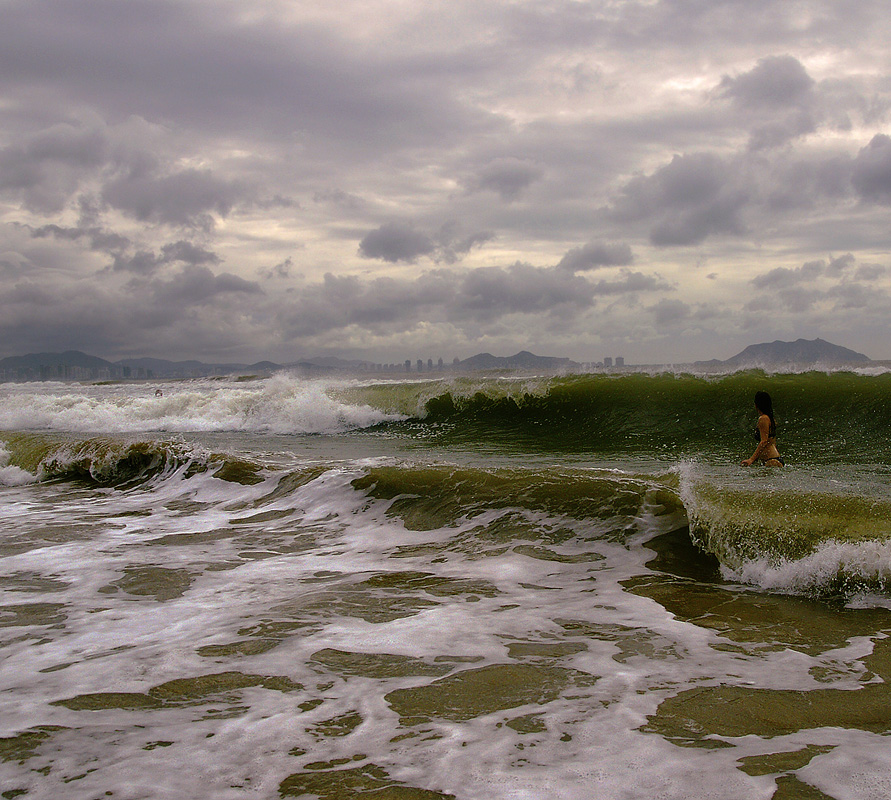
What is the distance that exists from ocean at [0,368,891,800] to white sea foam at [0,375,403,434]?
8.31 metres

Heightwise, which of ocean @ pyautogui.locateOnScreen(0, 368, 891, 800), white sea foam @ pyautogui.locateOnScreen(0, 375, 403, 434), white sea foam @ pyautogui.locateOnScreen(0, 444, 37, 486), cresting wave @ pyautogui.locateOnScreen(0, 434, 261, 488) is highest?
white sea foam @ pyautogui.locateOnScreen(0, 375, 403, 434)

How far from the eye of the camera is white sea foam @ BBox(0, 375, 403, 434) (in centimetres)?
1895

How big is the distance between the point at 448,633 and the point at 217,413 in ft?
59.5

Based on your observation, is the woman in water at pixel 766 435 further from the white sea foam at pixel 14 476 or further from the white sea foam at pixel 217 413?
the white sea foam at pixel 14 476

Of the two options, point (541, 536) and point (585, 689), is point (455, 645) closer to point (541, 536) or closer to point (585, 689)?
point (585, 689)

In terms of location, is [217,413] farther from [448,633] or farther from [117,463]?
[448,633]

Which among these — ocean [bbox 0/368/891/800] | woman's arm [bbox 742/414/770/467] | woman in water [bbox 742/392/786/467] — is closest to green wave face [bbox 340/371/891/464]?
woman in water [bbox 742/392/786/467]

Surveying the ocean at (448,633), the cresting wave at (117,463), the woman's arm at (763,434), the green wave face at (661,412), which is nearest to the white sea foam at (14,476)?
the cresting wave at (117,463)

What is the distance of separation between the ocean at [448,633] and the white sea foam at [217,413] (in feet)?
27.3

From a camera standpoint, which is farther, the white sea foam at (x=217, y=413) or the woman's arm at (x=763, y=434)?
the white sea foam at (x=217, y=413)

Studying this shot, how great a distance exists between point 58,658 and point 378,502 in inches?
169

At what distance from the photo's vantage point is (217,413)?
68.8 feet

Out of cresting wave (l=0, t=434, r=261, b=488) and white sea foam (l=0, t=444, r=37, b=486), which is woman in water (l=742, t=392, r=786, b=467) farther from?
white sea foam (l=0, t=444, r=37, b=486)

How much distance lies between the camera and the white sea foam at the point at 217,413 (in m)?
19.0
